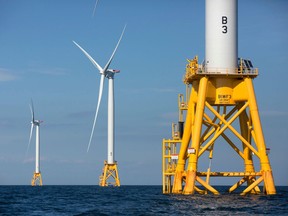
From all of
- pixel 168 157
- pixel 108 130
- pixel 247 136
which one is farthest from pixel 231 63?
pixel 108 130

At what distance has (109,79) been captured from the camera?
476 feet

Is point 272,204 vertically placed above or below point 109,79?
below

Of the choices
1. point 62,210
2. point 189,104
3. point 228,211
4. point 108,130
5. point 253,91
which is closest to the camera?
point 228,211

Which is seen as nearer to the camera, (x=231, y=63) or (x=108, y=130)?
(x=231, y=63)

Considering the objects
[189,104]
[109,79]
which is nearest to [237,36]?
[189,104]

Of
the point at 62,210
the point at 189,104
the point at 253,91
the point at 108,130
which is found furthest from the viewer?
the point at 108,130

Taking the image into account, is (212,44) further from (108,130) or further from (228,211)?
(108,130)

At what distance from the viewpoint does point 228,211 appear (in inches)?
2057

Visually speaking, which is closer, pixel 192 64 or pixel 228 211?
pixel 228 211

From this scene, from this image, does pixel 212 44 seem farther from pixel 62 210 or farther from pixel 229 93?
pixel 62 210

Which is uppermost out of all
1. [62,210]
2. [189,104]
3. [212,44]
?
[212,44]

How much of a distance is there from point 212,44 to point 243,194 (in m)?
15.8

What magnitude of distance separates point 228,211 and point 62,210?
1430 cm

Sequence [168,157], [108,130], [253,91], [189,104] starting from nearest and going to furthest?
1. [253,91]
2. [189,104]
3. [168,157]
4. [108,130]
